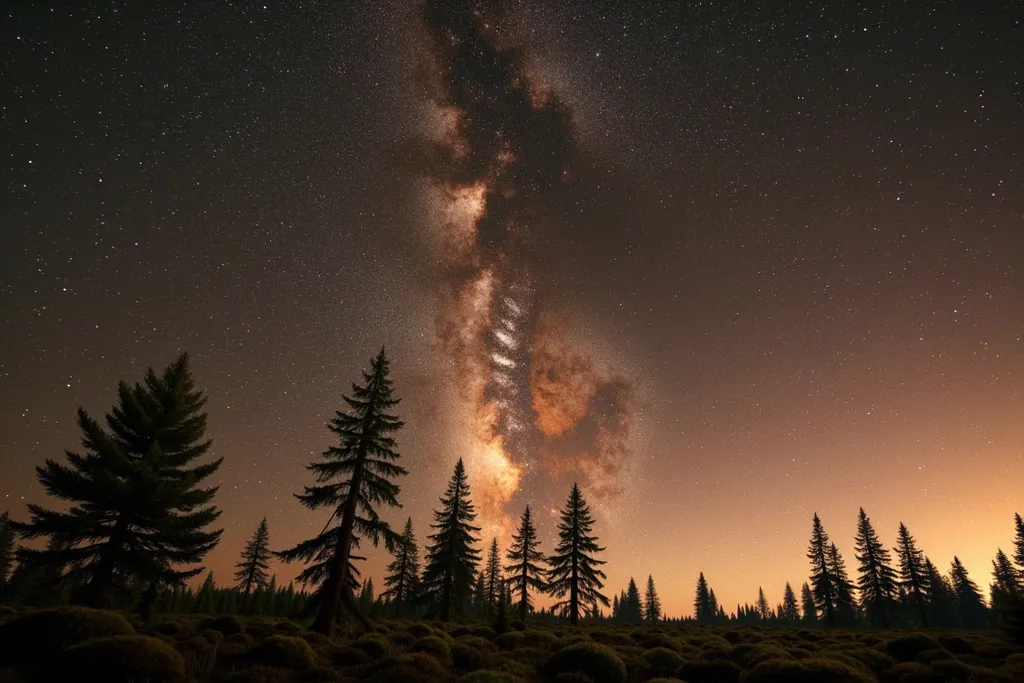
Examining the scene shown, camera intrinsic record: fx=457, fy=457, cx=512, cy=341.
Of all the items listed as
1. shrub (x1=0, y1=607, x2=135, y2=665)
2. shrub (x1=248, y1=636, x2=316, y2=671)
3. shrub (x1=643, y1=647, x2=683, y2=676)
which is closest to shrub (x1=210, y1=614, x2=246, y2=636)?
shrub (x1=248, y1=636, x2=316, y2=671)

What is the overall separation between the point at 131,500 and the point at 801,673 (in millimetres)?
22352

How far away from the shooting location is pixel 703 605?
9969 cm

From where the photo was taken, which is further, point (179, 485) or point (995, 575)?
point (995, 575)

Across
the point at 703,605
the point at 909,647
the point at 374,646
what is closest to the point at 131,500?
the point at 374,646

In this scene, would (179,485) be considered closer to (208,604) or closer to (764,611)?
(208,604)

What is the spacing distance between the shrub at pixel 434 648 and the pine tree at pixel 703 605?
347 ft

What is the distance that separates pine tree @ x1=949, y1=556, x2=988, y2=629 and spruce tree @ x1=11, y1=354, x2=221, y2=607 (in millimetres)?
111336

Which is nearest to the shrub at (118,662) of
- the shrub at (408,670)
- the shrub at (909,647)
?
the shrub at (408,670)

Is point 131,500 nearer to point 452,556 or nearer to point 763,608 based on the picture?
point 452,556

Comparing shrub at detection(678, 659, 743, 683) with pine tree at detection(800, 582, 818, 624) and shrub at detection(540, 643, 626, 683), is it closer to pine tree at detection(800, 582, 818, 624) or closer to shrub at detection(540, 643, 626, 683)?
shrub at detection(540, 643, 626, 683)

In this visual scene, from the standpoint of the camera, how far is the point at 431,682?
36.1 feet

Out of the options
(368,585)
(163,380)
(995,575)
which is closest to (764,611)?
(995,575)

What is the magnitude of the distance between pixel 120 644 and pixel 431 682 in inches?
254

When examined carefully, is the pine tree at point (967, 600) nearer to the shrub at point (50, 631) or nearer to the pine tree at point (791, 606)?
the pine tree at point (791, 606)
